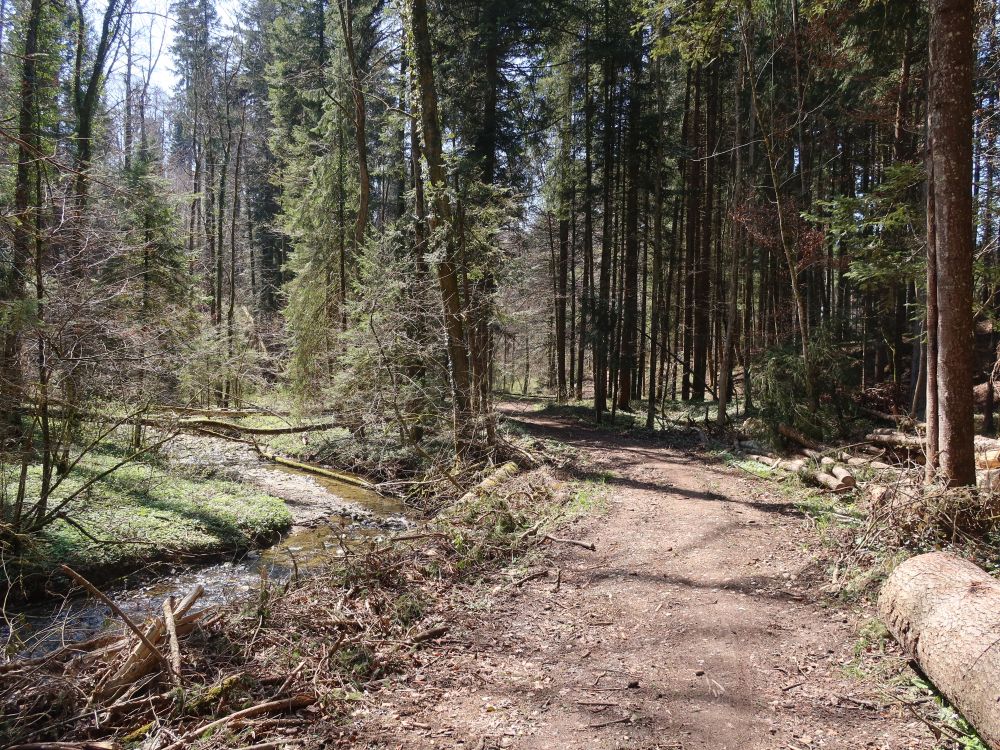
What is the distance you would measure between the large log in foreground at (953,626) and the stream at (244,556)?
5.10 metres

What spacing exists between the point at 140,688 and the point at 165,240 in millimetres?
13958

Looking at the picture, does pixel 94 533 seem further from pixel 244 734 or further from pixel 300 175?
pixel 300 175

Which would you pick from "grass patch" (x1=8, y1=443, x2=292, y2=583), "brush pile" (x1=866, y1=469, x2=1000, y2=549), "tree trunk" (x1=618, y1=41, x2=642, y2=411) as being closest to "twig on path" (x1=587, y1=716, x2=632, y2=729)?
"brush pile" (x1=866, y1=469, x2=1000, y2=549)

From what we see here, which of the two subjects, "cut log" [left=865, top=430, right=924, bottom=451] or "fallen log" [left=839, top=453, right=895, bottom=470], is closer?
"fallen log" [left=839, top=453, right=895, bottom=470]

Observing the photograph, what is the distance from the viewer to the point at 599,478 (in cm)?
1062

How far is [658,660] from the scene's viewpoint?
15.1 ft

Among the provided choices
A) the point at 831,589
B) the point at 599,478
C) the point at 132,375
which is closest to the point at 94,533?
the point at 132,375

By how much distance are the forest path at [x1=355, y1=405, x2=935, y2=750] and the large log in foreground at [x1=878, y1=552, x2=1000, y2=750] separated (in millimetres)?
367

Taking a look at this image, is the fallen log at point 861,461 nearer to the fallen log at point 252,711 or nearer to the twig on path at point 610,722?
the twig on path at point 610,722

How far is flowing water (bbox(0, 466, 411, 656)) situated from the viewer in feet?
20.6

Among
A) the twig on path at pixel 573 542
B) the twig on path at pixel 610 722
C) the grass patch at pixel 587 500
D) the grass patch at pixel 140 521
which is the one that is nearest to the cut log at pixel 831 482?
the grass patch at pixel 587 500

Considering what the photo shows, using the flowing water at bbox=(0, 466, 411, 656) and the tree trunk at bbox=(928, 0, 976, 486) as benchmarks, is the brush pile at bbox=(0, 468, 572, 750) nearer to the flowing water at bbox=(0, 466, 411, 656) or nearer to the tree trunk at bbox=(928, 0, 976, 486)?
the flowing water at bbox=(0, 466, 411, 656)

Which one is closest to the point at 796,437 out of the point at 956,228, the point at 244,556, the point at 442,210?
the point at 956,228

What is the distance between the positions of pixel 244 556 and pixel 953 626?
29.6 feet
